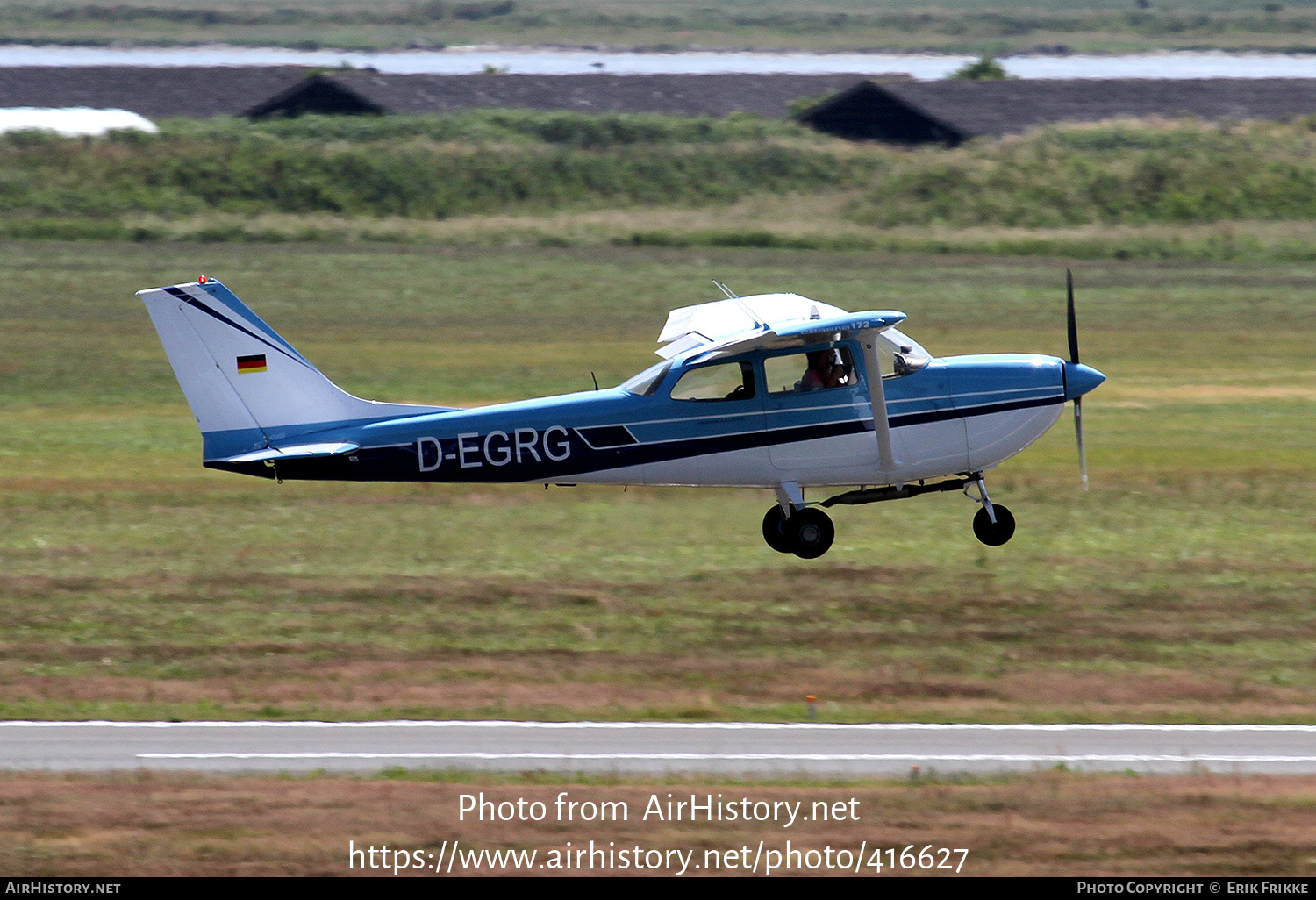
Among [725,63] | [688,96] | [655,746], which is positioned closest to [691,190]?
[688,96]

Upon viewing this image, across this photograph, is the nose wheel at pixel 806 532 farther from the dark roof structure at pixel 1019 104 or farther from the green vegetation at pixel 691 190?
the dark roof structure at pixel 1019 104

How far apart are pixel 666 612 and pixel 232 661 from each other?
5.33 m

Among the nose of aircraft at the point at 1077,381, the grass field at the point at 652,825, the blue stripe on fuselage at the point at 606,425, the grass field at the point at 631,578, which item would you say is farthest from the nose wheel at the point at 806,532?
the grass field at the point at 652,825

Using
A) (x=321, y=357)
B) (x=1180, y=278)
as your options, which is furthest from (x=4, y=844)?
(x=1180, y=278)

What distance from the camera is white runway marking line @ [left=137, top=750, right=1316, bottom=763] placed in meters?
17.2

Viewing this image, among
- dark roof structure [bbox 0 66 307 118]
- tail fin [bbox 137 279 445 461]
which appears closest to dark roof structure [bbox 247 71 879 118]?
dark roof structure [bbox 0 66 307 118]

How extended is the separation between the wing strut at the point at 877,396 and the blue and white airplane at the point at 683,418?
2 centimetres

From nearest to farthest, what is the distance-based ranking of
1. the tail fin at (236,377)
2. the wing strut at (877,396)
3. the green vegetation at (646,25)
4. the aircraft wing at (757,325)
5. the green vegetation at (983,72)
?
the aircraft wing at (757,325)
the wing strut at (877,396)
the tail fin at (236,377)
the green vegetation at (983,72)
the green vegetation at (646,25)

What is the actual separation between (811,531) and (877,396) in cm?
197

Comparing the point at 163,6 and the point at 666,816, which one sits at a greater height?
the point at 163,6

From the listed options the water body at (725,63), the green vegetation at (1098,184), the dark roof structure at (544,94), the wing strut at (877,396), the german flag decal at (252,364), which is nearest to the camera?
the wing strut at (877,396)

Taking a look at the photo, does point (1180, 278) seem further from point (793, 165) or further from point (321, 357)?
point (321, 357)

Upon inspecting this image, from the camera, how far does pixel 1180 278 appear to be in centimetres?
4900

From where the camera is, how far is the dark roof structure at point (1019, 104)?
2469 inches
